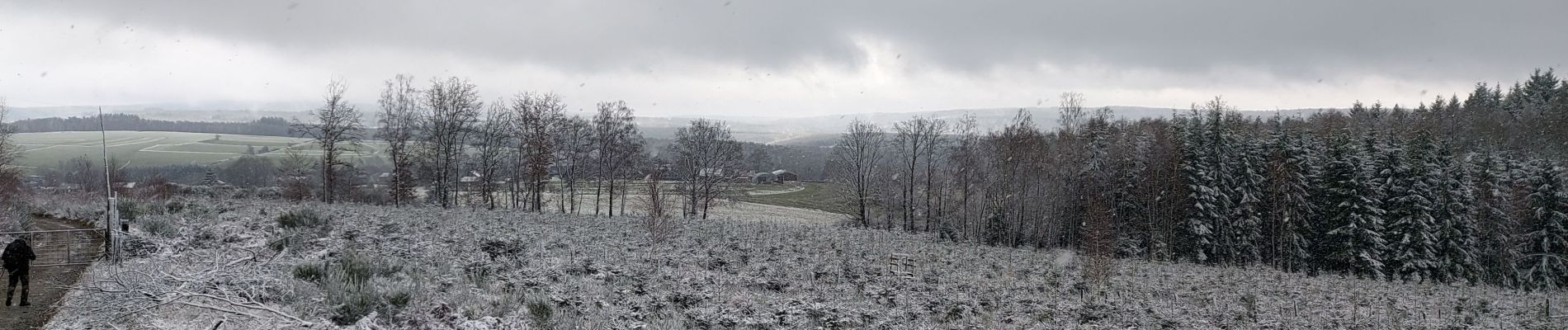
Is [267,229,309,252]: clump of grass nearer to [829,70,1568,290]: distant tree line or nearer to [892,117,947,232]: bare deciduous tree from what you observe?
[829,70,1568,290]: distant tree line

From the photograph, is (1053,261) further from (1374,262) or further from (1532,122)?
(1532,122)

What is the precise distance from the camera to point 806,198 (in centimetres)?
8819

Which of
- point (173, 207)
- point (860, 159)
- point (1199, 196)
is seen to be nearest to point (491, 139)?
point (173, 207)

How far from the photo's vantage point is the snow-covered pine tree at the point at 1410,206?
3456 cm

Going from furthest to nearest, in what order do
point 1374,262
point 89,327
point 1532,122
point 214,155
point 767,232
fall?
point 214,155 < point 1532,122 < point 1374,262 < point 767,232 < point 89,327

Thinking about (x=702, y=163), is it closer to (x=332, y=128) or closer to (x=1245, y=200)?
(x=332, y=128)

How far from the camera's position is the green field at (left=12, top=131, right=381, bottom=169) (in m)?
76.3

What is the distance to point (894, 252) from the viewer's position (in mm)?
24062

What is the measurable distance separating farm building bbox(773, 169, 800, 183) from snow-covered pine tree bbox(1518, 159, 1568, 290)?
9153 cm

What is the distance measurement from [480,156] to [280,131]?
85.1 meters

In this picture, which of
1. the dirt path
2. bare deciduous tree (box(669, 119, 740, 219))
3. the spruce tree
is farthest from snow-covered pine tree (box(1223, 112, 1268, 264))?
the dirt path

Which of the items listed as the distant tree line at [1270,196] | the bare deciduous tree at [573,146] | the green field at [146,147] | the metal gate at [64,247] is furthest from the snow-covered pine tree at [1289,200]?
the green field at [146,147]

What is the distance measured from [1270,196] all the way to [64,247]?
167 feet


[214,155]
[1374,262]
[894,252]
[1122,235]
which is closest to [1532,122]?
[1374,262]
